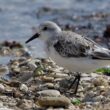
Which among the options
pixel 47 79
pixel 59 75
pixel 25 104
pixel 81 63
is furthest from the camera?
pixel 59 75

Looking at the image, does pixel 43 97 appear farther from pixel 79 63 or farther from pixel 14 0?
pixel 14 0

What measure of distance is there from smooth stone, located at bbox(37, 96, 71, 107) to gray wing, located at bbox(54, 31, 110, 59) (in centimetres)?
113

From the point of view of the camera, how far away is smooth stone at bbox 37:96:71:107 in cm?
832

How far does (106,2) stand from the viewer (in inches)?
853

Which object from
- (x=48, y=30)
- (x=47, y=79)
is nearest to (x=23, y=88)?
(x=47, y=79)

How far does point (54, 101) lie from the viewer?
8.31 m

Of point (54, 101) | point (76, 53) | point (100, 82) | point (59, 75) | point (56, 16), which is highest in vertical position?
point (76, 53)

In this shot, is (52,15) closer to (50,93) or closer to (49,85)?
(49,85)

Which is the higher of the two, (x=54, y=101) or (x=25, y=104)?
(x=54, y=101)

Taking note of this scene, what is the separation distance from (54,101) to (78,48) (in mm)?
1378

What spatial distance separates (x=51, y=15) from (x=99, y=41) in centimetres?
458

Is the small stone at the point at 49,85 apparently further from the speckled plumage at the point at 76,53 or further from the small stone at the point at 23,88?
the speckled plumage at the point at 76,53

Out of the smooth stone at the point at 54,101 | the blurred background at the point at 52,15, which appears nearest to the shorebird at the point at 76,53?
the smooth stone at the point at 54,101

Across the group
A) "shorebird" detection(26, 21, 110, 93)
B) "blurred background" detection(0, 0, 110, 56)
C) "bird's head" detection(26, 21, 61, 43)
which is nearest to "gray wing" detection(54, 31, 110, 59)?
"shorebird" detection(26, 21, 110, 93)
